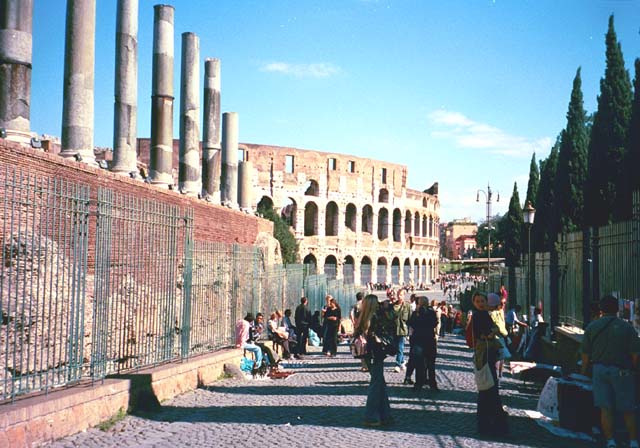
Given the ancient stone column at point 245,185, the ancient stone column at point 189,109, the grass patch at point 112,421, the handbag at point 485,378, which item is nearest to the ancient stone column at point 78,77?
→ the grass patch at point 112,421

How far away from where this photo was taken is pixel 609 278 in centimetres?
916

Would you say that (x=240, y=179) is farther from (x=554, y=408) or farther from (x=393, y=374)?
(x=554, y=408)

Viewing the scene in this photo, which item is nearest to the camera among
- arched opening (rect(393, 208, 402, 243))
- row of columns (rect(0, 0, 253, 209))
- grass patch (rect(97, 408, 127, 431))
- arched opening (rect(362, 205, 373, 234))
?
grass patch (rect(97, 408, 127, 431))

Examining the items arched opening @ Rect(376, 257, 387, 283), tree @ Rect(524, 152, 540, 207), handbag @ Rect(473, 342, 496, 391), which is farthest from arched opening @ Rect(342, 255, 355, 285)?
handbag @ Rect(473, 342, 496, 391)

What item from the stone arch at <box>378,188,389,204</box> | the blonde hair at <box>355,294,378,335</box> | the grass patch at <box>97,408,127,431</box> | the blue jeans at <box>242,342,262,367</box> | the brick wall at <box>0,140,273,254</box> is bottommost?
the grass patch at <box>97,408,127,431</box>

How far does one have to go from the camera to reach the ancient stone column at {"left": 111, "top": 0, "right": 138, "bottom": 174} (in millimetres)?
13406

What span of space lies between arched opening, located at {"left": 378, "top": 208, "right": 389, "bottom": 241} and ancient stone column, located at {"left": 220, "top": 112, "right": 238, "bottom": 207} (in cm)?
3353

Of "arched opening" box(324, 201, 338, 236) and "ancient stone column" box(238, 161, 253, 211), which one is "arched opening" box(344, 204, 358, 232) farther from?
"ancient stone column" box(238, 161, 253, 211)

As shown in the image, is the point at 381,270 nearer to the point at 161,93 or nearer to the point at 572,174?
the point at 572,174

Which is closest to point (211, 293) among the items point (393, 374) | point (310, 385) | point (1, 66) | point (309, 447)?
point (310, 385)

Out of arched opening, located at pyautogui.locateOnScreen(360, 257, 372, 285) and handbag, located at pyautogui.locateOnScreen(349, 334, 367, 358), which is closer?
handbag, located at pyautogui.locateOnScreen(349, 334, 367, 358)

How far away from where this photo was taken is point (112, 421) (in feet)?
22.7

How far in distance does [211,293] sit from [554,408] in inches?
234

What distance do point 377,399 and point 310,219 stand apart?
43.2 m
